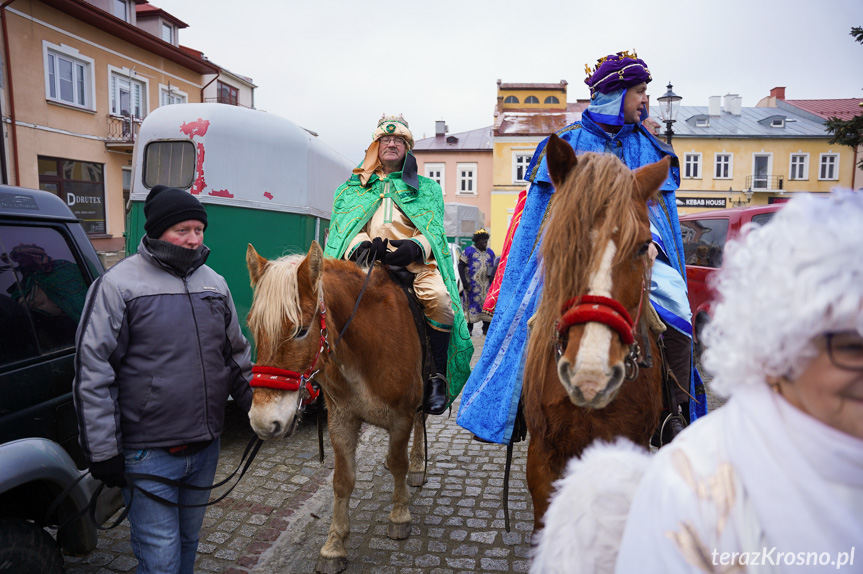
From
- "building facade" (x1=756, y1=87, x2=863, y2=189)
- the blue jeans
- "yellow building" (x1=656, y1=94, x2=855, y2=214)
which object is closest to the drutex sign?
"yellow building" (x1=656, y1=94, x2=855, y2=214)

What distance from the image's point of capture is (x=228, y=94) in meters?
31.5

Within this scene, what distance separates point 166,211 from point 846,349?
2.50m

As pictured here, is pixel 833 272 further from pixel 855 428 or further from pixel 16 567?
pixel 16 567

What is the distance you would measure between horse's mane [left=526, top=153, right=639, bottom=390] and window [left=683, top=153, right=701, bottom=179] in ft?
133

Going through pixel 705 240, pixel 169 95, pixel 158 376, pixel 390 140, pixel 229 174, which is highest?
pixel 169 95

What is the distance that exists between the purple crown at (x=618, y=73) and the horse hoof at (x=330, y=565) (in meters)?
3.35

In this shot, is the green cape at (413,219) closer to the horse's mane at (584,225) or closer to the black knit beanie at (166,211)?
the black knit beanie at (166,211)

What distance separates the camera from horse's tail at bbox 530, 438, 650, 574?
1.09 m

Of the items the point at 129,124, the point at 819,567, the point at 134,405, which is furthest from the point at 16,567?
the point at 129,124

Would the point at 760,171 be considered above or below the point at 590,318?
above

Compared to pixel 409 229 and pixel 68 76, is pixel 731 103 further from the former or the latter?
pixel 409 229

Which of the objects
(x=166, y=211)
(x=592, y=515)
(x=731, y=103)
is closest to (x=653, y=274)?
(x=592, y=515)

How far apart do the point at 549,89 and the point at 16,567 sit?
47997mm

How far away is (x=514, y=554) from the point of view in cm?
357
